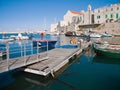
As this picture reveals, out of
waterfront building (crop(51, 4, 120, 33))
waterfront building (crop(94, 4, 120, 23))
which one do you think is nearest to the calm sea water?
waterfront building (crop(51, 4, 120, 33))

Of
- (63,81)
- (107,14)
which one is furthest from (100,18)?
(63,81)

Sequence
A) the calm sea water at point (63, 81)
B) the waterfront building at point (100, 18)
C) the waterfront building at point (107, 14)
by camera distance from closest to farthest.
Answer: the calm sea water at point (63, 81) → the waterfront building at point (107, 14) → the waterfront building at point (100, 18)

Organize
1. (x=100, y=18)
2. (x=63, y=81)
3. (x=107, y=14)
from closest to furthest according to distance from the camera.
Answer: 1. (x=63, y=81)
2. (x=107, y=14)
3. (x=100, y=18)

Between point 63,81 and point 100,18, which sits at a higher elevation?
point 100,18

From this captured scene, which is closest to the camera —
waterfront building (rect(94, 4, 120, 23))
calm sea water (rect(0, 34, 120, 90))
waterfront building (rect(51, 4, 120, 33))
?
calm sea water (rect(0, 34, 120, 90))

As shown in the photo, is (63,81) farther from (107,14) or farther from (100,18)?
(100,18)

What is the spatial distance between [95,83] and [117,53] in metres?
8.41

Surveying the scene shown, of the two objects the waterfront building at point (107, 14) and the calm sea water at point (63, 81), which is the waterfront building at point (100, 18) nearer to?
the waterfront building at point (107, 14)

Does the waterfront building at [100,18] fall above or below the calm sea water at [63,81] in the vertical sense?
above

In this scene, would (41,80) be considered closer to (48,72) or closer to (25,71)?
(48,72)

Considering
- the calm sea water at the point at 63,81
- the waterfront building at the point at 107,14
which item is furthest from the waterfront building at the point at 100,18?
the calm sea water at the point at 63,81

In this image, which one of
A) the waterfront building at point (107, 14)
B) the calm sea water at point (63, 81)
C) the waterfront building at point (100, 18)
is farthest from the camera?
the waterfront building at point (100, 18)

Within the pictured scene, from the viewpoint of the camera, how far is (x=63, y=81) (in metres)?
8.55

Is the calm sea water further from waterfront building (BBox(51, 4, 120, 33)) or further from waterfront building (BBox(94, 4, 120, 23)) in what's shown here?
waterfront building (BBox(94, 4, 120, 23))
